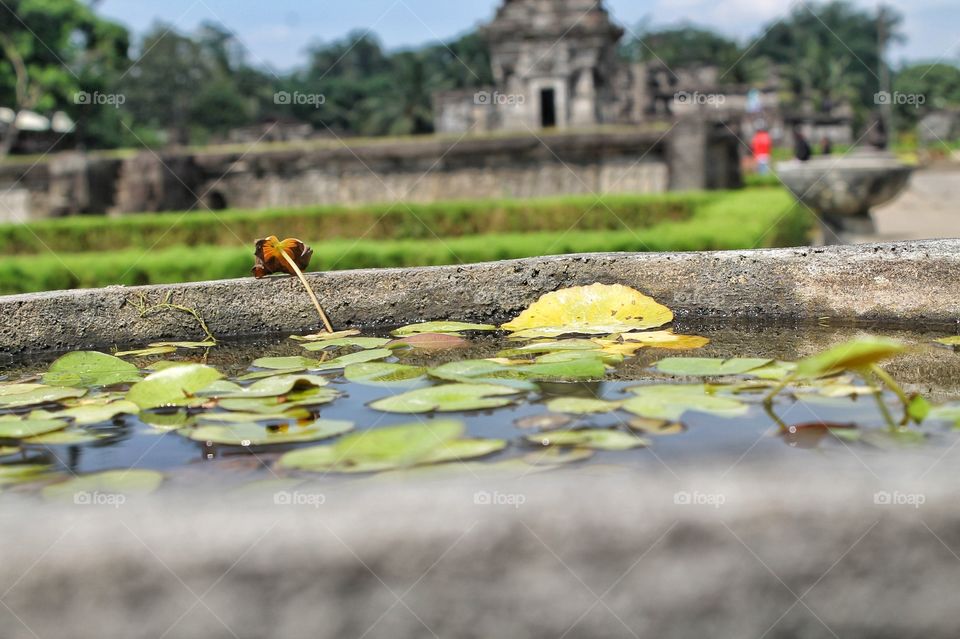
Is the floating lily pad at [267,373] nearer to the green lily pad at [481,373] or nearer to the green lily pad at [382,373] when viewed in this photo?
the green lily pad at [382,373]

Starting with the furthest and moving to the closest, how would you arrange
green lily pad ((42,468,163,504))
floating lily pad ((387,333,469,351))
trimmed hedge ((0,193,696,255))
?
trimmed hedge ((0,193,696,255))
floating lily pad ((387,333,469,351))
green lily pad ((42,468,163,504))

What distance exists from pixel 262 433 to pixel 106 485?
32cm

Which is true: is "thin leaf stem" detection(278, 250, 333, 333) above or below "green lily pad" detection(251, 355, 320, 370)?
above

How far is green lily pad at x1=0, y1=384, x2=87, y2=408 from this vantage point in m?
1.85

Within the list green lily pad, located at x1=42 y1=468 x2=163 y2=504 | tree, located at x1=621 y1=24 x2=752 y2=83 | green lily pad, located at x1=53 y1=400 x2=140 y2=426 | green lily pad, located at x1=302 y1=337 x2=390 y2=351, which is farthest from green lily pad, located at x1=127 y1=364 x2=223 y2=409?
tree, located at x1=621 y1=24 x2=752 y2=83

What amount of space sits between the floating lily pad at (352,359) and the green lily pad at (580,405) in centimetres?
63

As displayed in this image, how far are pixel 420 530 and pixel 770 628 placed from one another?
377 mm

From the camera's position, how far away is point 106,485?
1229 mm

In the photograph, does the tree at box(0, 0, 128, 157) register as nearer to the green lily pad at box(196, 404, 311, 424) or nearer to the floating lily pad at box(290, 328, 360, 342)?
the floating lily pad at box(290, 328, 360, 342)

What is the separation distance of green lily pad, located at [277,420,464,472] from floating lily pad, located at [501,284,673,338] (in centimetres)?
112

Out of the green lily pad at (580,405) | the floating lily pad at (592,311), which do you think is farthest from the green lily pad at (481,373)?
the floating lily pad at (592,311)

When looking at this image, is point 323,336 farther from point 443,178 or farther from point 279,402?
point 443,178

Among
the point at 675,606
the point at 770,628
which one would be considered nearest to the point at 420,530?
the point at 675,606

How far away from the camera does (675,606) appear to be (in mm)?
946
